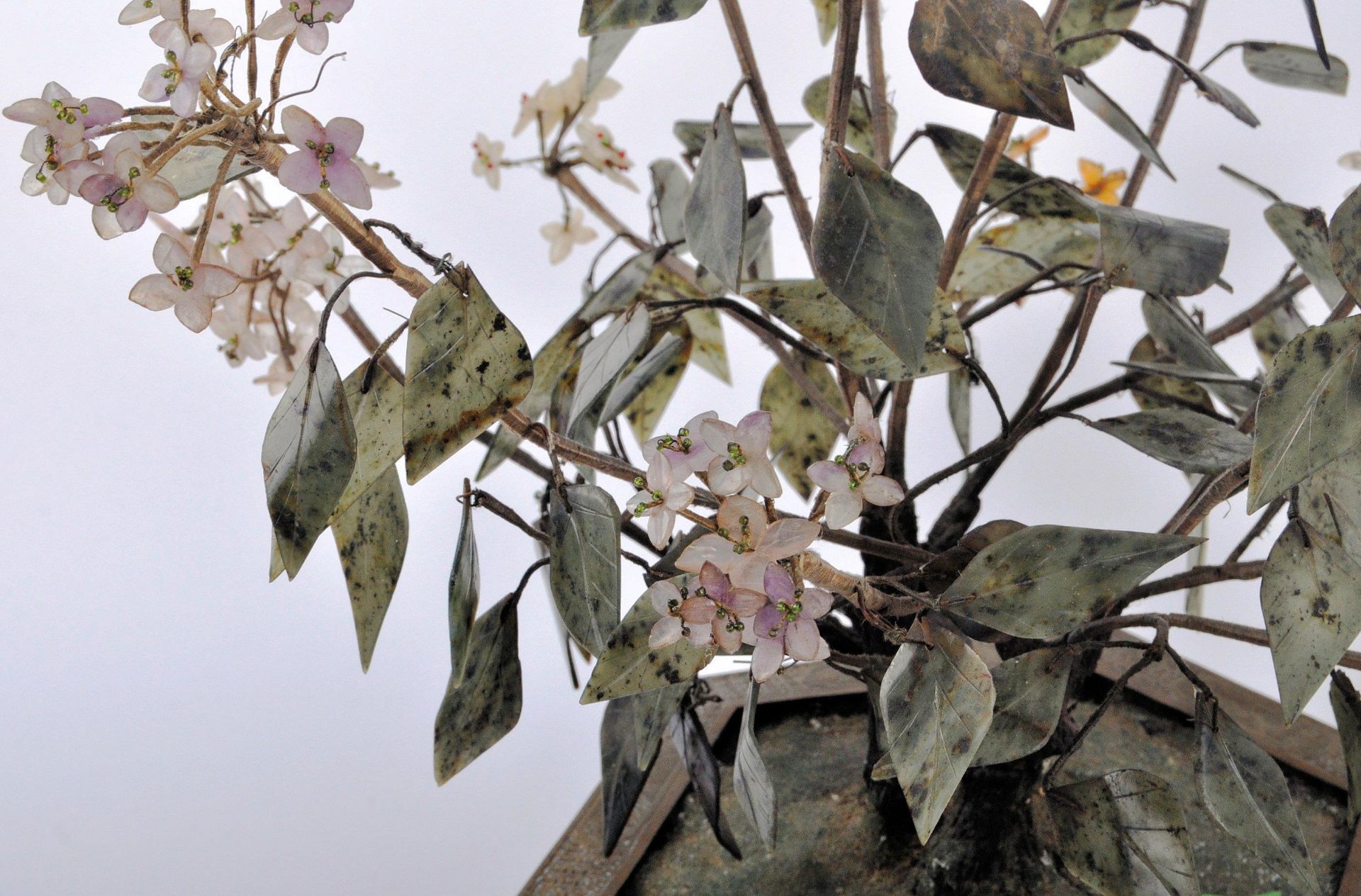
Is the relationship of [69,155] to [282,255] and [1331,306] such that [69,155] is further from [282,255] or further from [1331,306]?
[1331,306]

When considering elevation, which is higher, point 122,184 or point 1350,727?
point 122,184

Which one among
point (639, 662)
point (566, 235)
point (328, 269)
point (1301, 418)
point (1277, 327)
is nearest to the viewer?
point (1301, 418)

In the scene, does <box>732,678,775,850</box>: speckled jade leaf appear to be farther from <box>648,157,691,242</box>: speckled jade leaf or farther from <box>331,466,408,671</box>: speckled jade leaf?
<box>648,157,691,242</box>: speckled jade leaf

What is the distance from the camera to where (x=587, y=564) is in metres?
0.49

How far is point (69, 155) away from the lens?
427mm

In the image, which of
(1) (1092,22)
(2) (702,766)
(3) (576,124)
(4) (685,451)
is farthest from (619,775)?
(1) (1092,22)

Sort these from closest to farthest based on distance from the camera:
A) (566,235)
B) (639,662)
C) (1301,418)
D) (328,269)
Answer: (1301,418), (639,662), (328,269), (566,235)

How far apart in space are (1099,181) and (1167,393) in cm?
26

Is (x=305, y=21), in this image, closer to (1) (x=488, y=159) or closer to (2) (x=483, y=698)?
(2) (x=483, y=698)

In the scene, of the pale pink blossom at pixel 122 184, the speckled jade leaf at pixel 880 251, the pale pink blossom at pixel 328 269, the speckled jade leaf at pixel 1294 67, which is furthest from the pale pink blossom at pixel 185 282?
the speckled jade leaf at pixel 1294 67

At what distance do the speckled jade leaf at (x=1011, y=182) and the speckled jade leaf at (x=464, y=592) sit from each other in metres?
0.37

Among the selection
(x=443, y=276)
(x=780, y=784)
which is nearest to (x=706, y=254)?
(x=443, y=276)

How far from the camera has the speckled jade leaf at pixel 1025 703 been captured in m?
0.54

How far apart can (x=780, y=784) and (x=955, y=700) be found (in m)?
0.47
